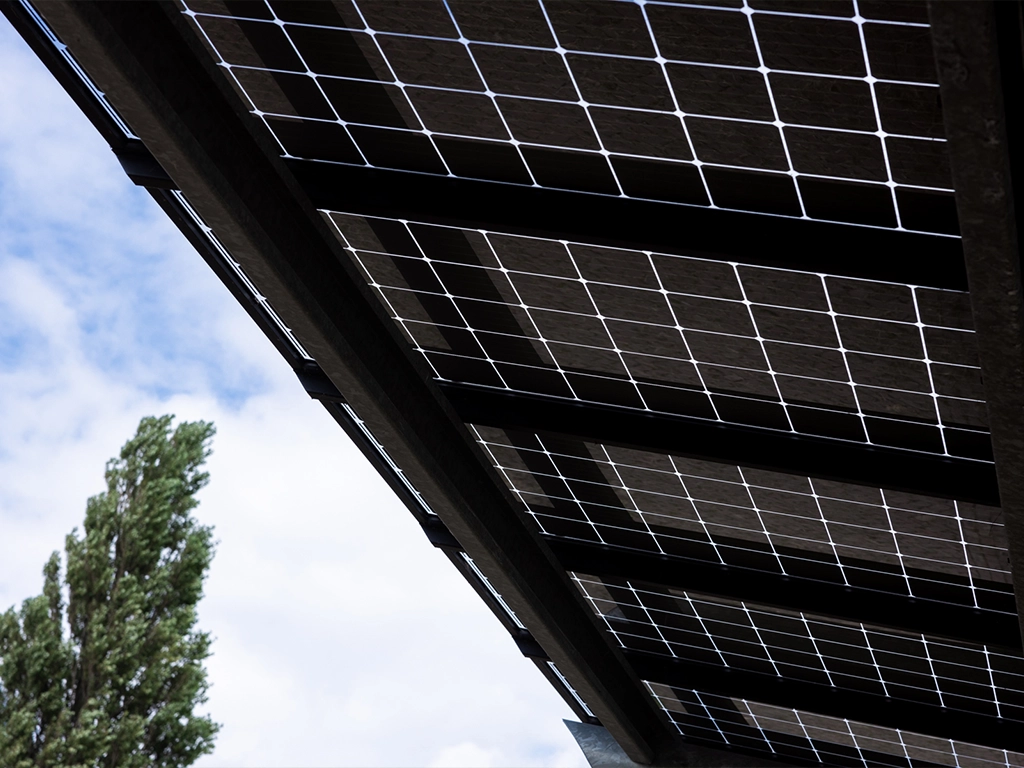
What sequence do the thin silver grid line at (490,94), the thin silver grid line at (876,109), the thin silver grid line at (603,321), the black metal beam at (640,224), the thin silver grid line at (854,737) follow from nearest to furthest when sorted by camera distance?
the thin silver grid line at (876,109), the thin silver grid line at (490,94), the black metal beam at (640,224), the thin silver grid line at (603,321), the thin silver grid line at (854,737)

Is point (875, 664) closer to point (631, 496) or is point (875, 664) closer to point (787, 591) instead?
point (787, 591)

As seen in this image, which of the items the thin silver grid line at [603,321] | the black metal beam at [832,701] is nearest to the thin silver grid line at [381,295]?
the thin silver grid line at [603,321]

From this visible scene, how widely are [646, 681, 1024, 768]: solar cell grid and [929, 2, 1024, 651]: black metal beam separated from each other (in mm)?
12923

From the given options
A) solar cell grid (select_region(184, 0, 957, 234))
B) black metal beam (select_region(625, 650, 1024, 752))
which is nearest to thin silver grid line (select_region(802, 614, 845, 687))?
black metal beam (select_region(625, 650, 1024, 752))

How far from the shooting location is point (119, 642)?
31531mm

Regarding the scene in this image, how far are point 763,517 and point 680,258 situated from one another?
5.18 meters

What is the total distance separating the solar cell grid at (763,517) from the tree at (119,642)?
2010 cm

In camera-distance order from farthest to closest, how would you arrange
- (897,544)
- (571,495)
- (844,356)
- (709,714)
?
1. (709,714)
2. (571,495)
3. (897,544)
4. (844,356)

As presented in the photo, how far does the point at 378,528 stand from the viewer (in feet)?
567

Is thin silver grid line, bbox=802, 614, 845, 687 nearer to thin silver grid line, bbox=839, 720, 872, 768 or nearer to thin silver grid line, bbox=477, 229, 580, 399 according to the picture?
thin silver grid line, bbox=839, 720, 872, 768

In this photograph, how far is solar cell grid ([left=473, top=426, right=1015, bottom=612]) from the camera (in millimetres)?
12867

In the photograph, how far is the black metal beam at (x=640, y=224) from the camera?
8.67 metres

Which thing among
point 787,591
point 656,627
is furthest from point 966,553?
point 656,627

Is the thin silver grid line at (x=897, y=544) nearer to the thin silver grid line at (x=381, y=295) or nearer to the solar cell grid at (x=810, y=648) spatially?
the solar cell grid at (x=810, y=648)
